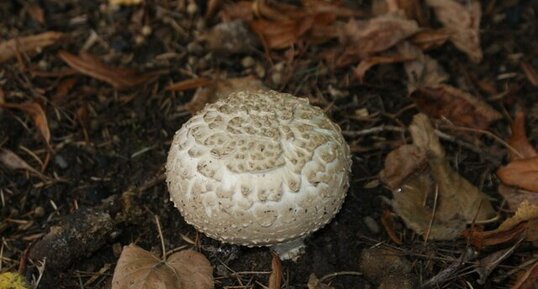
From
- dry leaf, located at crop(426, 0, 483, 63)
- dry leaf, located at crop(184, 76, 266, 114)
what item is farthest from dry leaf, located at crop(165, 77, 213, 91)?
dry leaf, located at crop(426, 0, 483, 63)

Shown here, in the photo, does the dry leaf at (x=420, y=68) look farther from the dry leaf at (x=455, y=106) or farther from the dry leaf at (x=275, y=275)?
the dry leaf at (x=275, y=275)

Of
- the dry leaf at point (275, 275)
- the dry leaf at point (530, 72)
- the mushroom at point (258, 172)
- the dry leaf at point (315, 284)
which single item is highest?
the mushroom at point (258, 172)

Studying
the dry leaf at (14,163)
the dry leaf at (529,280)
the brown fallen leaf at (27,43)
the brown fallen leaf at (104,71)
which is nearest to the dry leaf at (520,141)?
the dry leaf at (529,280)

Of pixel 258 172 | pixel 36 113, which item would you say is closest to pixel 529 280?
pixel 258 172

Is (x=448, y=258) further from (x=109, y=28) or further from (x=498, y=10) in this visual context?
(x=109, y=28)

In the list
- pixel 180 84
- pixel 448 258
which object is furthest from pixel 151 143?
pixel 448 258
